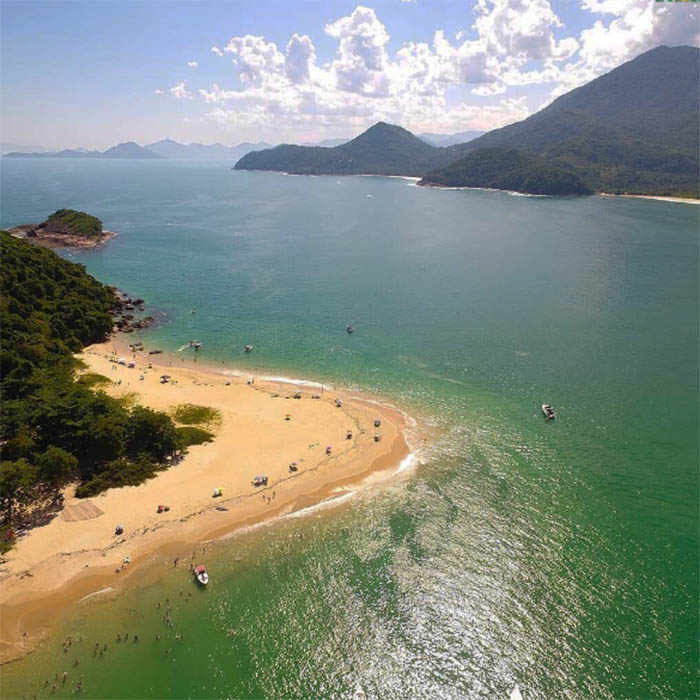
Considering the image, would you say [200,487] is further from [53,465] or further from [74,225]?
[74,225]

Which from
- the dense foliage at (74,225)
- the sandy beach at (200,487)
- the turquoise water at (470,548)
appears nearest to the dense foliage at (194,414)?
the sandy beach at (200,487)

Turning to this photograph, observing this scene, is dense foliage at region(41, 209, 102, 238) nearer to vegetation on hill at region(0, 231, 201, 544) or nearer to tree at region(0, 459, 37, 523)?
vegetation on hill at region(0, 231, 201, 544)

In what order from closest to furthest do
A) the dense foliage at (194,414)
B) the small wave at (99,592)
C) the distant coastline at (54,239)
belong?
the small wave at (99,592)
the dense foliage at (194,414)
the distant coastline at (54,239)

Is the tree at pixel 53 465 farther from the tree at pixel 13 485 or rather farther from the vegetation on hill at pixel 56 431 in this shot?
the tree at pixel 13 485

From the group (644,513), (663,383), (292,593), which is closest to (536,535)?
(644,513)

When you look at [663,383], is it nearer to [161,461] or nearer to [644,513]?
[644,513]

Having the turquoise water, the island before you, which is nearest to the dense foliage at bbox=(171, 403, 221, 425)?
the turquoise water
